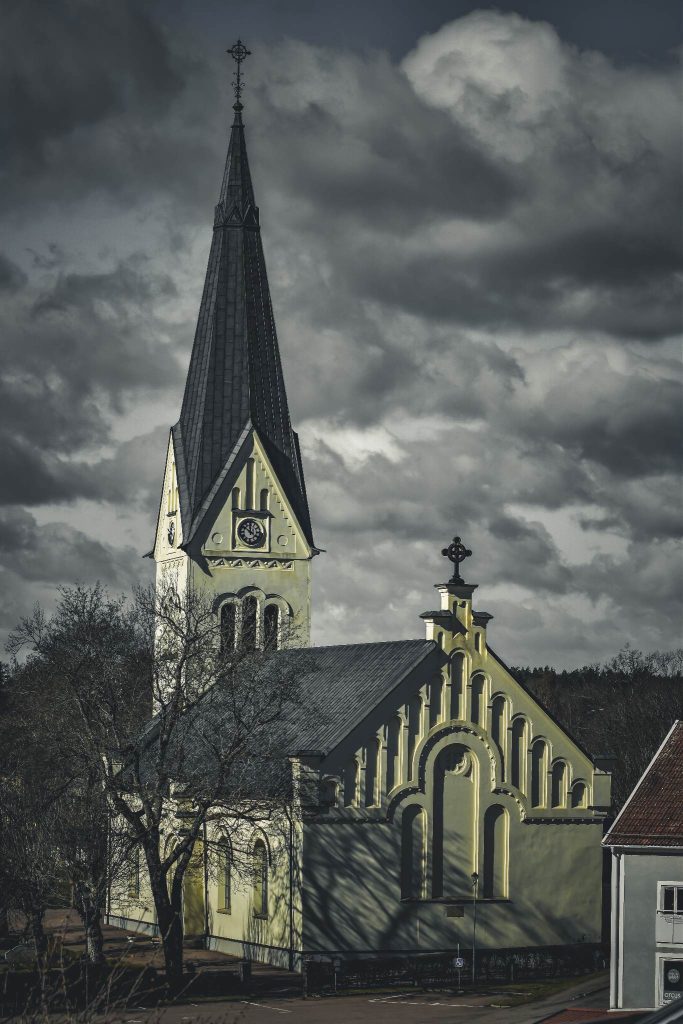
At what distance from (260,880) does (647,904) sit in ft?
43.7

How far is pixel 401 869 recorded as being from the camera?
51625 mm

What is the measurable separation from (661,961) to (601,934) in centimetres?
1043

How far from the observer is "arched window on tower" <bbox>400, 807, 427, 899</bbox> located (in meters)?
51.8

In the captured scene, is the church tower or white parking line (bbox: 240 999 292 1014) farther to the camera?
the church tower

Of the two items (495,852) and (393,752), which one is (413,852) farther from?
(495,852)

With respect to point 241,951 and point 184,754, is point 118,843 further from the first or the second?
point 241,951

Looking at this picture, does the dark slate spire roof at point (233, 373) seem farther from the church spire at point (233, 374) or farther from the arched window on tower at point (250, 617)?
the arched window on tower at point (250, 617)

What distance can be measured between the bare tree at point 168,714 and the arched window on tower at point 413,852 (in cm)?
427

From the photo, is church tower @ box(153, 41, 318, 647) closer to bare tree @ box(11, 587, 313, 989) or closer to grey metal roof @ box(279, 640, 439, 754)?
grey metal roof @ box(279, 640, 439, 754)

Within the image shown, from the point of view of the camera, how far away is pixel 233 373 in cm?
7044

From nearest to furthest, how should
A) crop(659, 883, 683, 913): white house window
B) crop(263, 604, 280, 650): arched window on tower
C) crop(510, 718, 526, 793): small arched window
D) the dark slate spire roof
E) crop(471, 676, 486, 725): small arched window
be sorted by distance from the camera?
crop(659, 883, 683, 913): white house window < crop(471, 676, 486, 725): small arched window < crop(510, 718, 526, 793): small arched window < crop(263, 604, 280, 650): arched window on tower < the dark slate spire roof

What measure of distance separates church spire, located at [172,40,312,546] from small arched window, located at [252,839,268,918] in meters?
19.1

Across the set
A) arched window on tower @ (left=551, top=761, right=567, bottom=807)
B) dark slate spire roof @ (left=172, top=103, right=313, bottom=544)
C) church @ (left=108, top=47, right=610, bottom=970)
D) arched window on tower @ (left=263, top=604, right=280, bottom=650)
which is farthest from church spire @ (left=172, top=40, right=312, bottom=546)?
arched window on tower @ (left=551, top=761, right=567, bottom=807)

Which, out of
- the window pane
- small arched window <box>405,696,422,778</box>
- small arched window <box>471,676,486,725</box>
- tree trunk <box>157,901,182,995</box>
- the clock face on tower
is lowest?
tree trunk <box>157,901,182,995</box>
